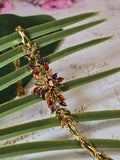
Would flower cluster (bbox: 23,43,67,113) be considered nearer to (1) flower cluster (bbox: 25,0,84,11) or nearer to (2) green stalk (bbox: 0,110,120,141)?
(2) green stalk (bbox: 0,110,120,141)

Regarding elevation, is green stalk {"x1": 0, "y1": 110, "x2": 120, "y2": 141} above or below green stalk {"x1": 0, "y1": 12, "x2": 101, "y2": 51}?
below

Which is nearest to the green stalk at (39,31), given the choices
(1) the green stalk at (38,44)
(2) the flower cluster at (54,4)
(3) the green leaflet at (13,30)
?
(1) the green stalk at (38,44)

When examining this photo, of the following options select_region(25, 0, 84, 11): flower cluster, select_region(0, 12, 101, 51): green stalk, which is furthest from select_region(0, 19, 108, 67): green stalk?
select_region(25, 0, 84, 11): flower cluster

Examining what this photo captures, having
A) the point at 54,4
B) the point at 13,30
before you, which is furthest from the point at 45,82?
the point at 54,4

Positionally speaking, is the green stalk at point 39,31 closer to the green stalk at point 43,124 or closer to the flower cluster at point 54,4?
the green stalk at point 43,124

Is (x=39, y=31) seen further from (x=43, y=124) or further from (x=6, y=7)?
(x=6, y=7)

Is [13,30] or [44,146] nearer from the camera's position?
[44,146]
